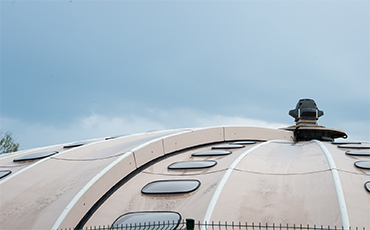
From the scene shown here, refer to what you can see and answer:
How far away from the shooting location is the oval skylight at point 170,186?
11.4 m

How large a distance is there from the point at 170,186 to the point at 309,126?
52.3ft

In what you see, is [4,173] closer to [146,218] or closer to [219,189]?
Answer: [146,218]

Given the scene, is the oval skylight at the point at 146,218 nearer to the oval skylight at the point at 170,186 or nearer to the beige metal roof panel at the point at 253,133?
the oval skylight at the point at 170,186

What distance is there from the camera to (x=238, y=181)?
452 inches

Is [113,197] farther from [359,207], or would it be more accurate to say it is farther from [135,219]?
[359,207]

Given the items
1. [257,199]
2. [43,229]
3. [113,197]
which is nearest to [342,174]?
[257,199]

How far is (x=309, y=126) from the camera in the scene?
944 inches

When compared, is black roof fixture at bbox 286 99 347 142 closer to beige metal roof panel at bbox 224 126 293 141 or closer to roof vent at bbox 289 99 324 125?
roof vent at bbox 289 99 324 125

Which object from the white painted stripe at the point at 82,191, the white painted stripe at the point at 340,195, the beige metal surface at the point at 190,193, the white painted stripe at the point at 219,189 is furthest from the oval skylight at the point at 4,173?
the white painted stripe at the point at 340,195

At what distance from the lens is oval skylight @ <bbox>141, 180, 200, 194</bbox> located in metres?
11.4

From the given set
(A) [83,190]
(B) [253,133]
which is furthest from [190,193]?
(B) [253,133]

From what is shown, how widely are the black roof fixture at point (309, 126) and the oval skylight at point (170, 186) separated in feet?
46.8

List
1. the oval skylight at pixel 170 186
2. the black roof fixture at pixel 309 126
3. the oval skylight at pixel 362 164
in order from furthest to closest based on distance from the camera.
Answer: the black roof fixture at pixel 309 126
the oval skylight at pixel 362 164
the oval skylight at pixel 170 186

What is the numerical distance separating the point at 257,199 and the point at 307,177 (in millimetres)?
2527
